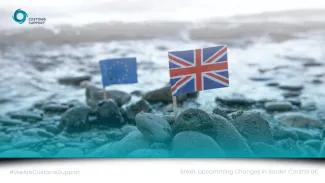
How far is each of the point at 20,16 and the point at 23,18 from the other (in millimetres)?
18

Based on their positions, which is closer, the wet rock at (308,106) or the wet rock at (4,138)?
the wet rock at (308,106)

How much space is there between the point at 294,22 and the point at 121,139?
1.08 metres

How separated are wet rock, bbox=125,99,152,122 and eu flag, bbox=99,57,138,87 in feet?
0.43

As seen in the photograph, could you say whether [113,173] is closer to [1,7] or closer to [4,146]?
[4,146]

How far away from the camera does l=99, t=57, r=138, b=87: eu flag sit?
260cm

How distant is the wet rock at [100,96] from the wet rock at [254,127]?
2.00ft

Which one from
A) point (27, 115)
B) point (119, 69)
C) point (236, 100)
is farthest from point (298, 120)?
point (27, 115)

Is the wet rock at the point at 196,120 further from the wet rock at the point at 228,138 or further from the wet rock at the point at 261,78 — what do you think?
the wet rock at the point at 261,78

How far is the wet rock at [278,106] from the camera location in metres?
2.58

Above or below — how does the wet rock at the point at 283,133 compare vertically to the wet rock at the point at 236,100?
below

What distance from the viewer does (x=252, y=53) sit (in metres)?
2.59

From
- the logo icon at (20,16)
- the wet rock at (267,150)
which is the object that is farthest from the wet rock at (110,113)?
the wet rock at (267,150)

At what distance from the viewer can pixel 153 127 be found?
2598 millimetres

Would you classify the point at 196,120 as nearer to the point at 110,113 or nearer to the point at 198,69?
the point at 198,69
